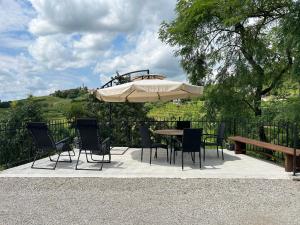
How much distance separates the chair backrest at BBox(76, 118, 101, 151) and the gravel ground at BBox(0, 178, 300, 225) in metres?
1.38

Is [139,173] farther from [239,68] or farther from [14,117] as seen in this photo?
[239,68]

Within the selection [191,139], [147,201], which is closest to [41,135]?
[191,139]

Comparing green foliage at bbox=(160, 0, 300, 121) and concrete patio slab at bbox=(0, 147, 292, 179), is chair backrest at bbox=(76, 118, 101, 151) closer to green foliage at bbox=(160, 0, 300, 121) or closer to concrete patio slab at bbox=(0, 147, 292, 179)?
concrete patio slab at bbox=(0, 147, 292, 179)

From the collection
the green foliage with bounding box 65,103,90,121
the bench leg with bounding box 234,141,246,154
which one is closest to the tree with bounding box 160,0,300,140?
the bench leg with bounding box 234,141,246,154

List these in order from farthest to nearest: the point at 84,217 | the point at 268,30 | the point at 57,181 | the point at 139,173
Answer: the point at 268,30 < the point at 139,173 < the point at 57,181 < the point at 84,217

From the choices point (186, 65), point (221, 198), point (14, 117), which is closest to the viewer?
point (221, 198)

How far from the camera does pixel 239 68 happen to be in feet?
48.8

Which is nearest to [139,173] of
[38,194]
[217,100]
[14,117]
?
[38,194]

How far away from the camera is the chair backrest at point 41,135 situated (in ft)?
27.5

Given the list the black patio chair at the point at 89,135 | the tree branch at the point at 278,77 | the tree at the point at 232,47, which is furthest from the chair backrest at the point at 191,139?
the tree branch at the point at 278,77

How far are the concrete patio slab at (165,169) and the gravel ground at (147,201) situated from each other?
42cm

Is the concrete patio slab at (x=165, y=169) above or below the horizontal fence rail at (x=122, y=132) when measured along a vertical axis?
below

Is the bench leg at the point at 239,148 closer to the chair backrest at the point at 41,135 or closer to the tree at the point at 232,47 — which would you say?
the tree at the point at 232,47

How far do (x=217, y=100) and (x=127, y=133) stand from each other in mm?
4398
